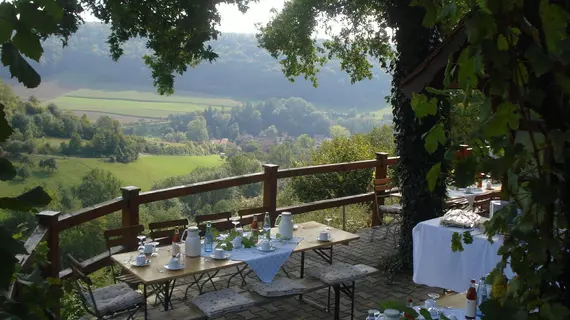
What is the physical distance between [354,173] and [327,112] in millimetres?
22543

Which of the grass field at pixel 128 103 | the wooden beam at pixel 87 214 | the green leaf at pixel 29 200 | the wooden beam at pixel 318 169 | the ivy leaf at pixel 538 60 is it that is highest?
the ivy leaf at pixel 538 60

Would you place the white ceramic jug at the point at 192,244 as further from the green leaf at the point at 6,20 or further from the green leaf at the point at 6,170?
the green leaf at the point at 6,20

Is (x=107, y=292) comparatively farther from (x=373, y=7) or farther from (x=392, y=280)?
(x=373, y=7)

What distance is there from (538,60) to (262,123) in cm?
3169

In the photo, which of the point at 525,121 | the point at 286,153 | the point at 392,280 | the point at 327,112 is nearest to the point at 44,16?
the point at 525,121

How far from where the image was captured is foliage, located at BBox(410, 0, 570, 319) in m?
1.09

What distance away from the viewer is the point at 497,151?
1219mm

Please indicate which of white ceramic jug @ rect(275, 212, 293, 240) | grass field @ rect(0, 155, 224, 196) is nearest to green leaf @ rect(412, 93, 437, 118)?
white ceramic jug @ rect(275, 212, 293, 240)

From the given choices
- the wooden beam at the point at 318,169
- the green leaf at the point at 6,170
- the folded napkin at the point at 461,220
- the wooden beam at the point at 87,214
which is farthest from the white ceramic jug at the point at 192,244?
the green leaf at the point at 6,170

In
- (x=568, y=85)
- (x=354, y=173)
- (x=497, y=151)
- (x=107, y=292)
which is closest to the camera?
(x=568, y=85)

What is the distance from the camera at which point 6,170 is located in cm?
105

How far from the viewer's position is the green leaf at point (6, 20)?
95 cm

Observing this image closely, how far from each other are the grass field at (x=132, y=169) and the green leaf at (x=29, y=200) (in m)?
17.4

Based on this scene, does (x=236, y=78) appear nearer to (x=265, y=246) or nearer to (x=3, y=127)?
(x=265, y=246)
